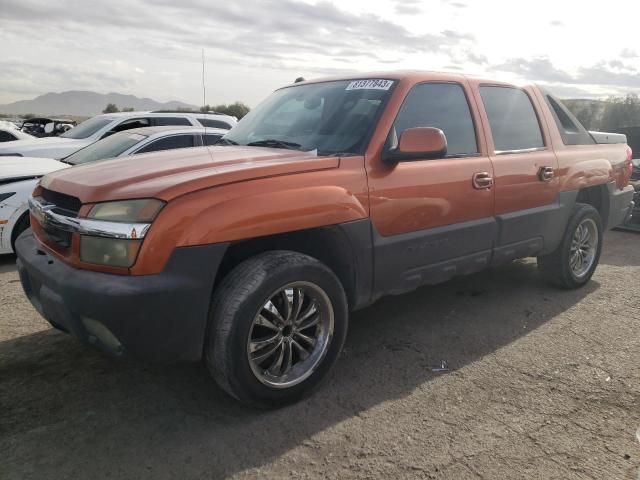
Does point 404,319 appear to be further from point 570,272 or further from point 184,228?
point 184,228

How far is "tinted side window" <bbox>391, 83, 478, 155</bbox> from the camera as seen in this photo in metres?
3.56

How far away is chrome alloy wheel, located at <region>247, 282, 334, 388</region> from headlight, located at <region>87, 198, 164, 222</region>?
0.72 m

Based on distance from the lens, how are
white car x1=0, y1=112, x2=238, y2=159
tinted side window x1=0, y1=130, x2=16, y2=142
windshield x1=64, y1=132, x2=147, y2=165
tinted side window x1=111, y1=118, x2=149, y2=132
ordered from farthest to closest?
1. tinted side window x1=0, y1=130, x2=16, y2=142
2. tinted side window x1=111, y1=118, x2=149, y2=132
3. white car x1=0, y1=112, x2=238, y2=159
4. windshield x1=64, y1=132, x2=147, y2=165

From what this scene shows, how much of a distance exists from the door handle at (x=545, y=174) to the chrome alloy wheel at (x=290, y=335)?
2.31 meters

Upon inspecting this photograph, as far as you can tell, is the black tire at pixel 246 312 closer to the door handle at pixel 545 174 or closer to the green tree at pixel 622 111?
the door handle at pixel 545 174

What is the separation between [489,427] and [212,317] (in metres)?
1.51

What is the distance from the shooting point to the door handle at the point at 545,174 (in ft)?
14.3

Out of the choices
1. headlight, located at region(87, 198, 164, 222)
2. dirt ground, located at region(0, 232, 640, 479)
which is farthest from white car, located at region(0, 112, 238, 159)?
headlight, located at region(87, 198, 164, 222)

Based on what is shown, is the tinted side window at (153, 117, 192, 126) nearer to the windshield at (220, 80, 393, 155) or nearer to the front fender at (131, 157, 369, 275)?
the windshield at (220, 80, 393, 155)

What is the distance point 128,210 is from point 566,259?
3874mm

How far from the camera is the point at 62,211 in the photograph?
288 centimetres

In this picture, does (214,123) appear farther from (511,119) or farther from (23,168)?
(511,119)

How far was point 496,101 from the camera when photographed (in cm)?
423

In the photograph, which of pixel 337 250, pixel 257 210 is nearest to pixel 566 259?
pixel 337 250
